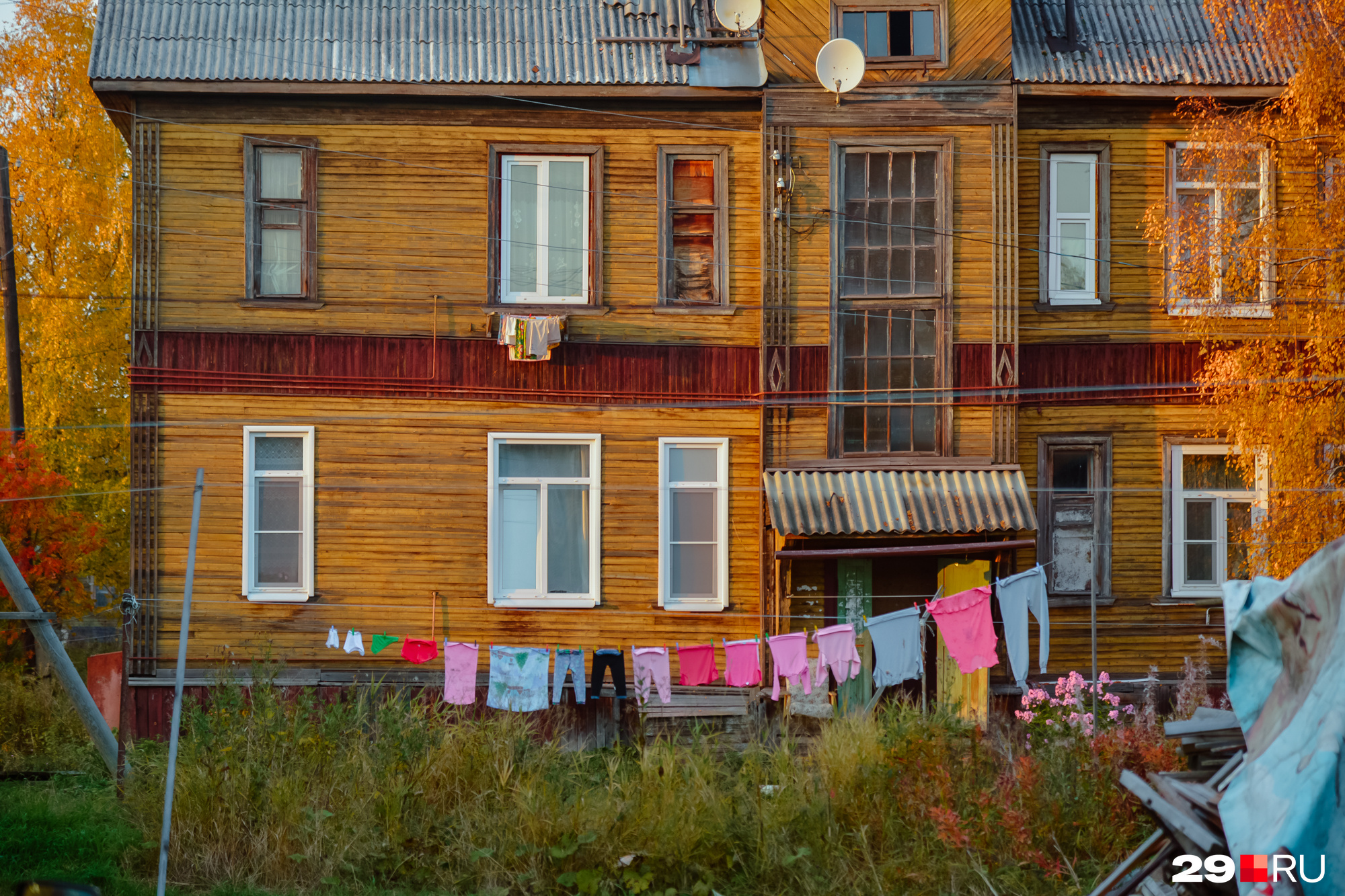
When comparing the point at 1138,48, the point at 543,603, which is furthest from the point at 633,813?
the point at 1138,48

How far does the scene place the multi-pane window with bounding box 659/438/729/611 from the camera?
1526cm

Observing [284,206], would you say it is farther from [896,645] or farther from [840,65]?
[896,645]

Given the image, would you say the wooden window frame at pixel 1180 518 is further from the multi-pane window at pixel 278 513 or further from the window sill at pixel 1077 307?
the multi-pane window at pixel 278 513

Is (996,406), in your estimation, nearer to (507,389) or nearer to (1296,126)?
(1296,126)

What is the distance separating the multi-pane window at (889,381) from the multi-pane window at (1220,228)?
3.17 m

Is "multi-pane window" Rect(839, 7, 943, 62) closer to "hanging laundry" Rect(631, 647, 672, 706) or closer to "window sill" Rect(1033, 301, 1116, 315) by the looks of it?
"window sill" Rect(1033, 301, 1116, 315)

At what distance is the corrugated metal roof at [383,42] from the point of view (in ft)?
48.5

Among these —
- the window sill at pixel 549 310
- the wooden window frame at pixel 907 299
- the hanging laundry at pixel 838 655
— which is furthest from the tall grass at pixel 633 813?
the window sill at pixel 549 310

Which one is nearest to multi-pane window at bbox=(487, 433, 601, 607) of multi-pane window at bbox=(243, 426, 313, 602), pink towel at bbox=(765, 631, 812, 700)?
multi-pane window at bbox=(243, 426, 313, 602)

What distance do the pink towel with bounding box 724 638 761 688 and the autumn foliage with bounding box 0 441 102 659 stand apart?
9714mm

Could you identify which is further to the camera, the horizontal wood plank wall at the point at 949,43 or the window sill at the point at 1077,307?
the window sill at the point at 1077,307

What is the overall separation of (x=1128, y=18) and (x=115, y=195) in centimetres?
1864

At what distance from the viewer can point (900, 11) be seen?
50.2 feet

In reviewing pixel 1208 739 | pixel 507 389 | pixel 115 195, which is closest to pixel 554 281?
pixel 507 389
